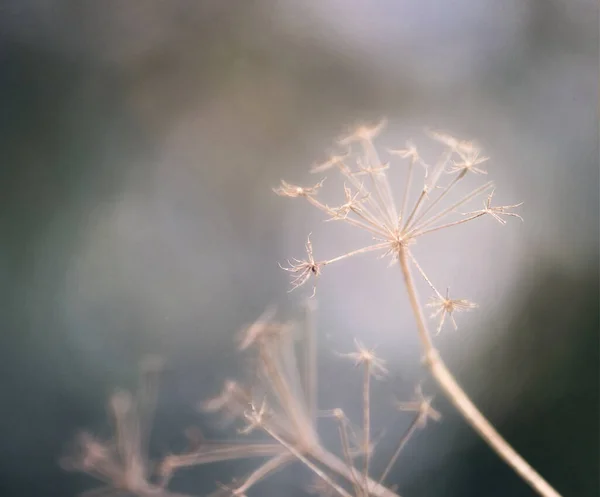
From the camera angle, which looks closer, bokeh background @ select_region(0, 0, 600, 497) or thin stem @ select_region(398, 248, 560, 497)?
thin stem @ select_region(398, 248, 560, 497)

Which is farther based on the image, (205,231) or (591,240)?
(205,231)

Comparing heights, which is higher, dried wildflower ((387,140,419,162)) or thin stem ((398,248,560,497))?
dried wildflower ((387,140,419,162))

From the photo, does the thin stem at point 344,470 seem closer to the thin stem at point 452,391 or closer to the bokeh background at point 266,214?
the thin stem at point 452,391

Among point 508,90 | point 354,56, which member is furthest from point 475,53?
point 354,56

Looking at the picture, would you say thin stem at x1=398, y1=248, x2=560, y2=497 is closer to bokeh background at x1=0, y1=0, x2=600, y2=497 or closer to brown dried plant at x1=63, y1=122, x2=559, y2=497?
brown dried plant at x1=63, y1=122, x2=559, y2=497

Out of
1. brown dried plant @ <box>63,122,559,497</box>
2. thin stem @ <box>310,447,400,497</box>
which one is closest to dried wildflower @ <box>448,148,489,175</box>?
brown dried plant @ <box>63,122,559,497</box>

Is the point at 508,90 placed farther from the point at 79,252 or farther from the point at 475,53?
the point at 79,252
